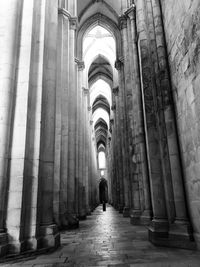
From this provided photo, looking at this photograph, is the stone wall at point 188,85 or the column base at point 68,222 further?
the column base at point 68,222

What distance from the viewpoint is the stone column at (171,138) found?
17.1ft

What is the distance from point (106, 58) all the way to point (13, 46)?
66.8 ft

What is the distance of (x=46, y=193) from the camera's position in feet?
18.3

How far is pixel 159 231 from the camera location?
5488 millimetres

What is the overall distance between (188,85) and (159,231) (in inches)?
141

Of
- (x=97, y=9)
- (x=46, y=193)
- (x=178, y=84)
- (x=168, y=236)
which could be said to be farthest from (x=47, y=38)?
(x=97, y=9)

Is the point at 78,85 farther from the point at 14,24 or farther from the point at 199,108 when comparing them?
the point at 199,108

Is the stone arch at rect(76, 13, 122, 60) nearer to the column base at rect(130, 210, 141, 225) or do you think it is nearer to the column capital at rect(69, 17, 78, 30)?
the column capital at rect(69, 17, 78, 30)

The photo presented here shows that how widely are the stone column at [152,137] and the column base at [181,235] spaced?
24 cm

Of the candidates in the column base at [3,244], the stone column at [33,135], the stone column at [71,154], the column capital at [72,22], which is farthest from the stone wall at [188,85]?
the column capital at [72,22]

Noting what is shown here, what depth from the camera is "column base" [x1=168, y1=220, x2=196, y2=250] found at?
4930 millimetres

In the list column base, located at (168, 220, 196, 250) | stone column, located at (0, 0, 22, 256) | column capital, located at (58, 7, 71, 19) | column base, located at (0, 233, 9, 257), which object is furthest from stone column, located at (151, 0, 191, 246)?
column capital, located at (58, 7, 71, 19)

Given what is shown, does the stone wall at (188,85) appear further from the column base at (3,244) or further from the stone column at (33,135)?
the column base at (3,244)

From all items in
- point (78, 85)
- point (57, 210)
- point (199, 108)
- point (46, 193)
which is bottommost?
point (57, 210)
